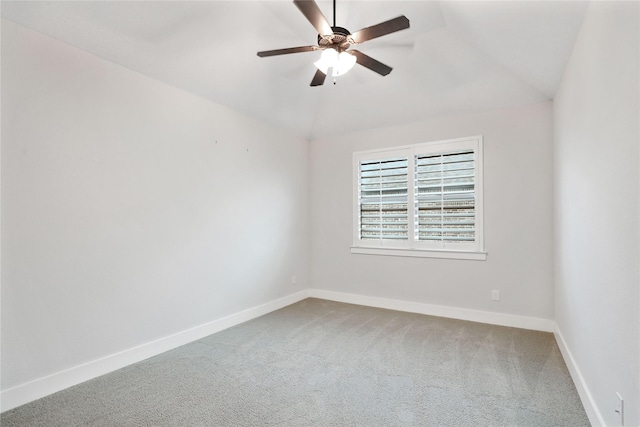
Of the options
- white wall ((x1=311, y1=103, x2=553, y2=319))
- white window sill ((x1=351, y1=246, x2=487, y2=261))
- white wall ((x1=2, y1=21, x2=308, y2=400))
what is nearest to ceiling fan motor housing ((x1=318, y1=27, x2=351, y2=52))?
white wall ((x1=2, y1=21, x2=308, y2=400))

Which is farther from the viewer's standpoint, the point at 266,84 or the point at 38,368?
the point at 266,84

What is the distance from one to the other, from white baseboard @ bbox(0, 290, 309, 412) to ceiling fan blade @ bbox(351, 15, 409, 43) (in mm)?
3101

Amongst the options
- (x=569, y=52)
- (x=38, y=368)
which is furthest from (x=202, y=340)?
(x=569, y=52)

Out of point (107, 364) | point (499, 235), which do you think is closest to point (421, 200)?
point (499, 235)

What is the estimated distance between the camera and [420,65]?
3.54m

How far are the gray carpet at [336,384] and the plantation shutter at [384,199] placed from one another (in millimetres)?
1398

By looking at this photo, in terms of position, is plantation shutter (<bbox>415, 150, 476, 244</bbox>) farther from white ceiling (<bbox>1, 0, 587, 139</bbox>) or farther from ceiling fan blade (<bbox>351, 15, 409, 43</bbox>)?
ceiling fan blade (<bbox>351, 15, 409, 43</bbox>)

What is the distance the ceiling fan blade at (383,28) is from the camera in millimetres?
2027

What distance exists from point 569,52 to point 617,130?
1288 mm

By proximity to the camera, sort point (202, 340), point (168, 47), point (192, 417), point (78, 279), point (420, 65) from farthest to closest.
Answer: point (420, 65) → point (202, 340) → point (168, 47) → point (78, 279) → point (192, 417)

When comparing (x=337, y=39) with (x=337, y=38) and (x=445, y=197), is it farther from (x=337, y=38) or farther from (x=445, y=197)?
(x=445, y=197)

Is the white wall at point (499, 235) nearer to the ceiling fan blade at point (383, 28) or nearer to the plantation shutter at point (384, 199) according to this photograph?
the plantation shutter at point (384, 199)

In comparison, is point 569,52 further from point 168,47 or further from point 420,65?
point 168,47

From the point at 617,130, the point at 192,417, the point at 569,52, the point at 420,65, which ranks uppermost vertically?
the point at 420,65
